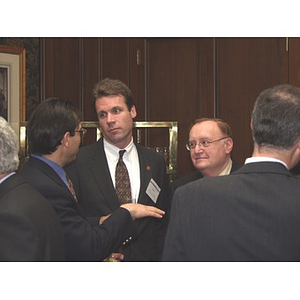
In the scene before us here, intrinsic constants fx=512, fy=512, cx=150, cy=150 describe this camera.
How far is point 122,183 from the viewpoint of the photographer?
3240 millimetres

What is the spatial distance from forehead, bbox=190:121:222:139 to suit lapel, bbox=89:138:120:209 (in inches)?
23.2

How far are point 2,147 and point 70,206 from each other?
0.55 m

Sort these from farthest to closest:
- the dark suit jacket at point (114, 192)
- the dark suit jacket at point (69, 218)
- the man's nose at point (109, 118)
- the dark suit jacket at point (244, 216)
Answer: the man's nose at point (109, 118) → the dark suit jacket at point (114, 192) → the dark suit jacket at point (69, 218) → the dark suit jacket at point (244, 216)

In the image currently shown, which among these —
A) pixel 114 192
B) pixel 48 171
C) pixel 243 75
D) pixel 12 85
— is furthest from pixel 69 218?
pixel 12 85

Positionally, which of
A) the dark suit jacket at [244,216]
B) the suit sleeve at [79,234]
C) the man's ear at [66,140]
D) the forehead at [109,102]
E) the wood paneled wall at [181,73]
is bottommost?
the suit sleeve at [79,234]

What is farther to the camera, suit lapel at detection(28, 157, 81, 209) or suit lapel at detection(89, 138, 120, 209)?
suit lapel at detection(89, 138, 120, 209)

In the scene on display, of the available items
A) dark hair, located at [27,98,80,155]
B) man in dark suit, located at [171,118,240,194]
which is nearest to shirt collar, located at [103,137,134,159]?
man in dark suit, located at [171,118,240,194]

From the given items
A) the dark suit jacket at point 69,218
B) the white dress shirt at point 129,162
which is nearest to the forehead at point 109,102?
the white dress shirt at point 129,162

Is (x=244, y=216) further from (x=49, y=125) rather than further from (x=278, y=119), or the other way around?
(x=49, y=125)

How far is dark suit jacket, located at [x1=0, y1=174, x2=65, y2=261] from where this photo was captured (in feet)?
5.51

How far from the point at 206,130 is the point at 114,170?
642mm

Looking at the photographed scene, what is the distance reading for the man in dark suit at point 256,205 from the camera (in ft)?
5.05

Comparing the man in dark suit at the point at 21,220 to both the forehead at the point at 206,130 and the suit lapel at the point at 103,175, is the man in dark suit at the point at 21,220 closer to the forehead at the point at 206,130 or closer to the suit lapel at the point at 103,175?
the suit lapel at the point at 103,175

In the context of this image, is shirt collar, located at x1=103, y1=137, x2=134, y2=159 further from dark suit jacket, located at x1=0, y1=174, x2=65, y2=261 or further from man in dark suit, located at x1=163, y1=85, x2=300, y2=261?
man in dark suit, located at x1=163, y1=85, x2=300, y2=261
